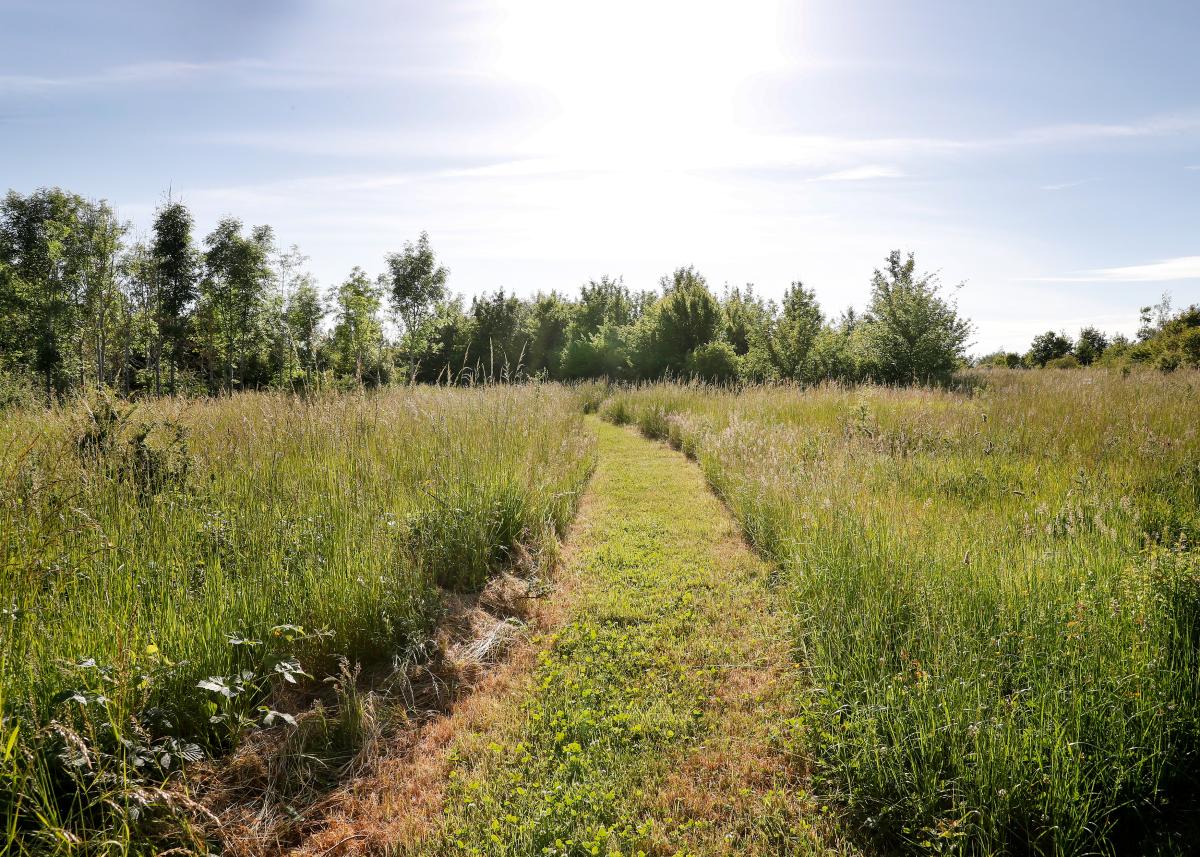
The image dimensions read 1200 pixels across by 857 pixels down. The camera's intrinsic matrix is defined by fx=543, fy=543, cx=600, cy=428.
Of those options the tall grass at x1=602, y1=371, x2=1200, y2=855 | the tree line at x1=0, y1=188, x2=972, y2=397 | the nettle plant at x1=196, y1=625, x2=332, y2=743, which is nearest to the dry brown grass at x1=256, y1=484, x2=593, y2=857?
the nettle plant at x1=196, y1=625, x2=332, y2=743

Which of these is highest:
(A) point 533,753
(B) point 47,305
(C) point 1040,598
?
(B) point 47,305

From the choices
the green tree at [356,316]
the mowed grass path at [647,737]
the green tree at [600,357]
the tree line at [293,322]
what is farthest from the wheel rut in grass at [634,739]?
the green tree at [356,316]

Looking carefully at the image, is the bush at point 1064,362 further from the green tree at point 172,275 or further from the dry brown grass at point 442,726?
the green tree at point 172,275

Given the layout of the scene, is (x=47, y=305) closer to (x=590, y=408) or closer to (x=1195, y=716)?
(x=590, y=408)

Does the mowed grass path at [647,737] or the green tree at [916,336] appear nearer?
the mowed grass path at [647,737]

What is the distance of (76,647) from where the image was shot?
2.70m

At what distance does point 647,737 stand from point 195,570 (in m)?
3.11

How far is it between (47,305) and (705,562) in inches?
1548

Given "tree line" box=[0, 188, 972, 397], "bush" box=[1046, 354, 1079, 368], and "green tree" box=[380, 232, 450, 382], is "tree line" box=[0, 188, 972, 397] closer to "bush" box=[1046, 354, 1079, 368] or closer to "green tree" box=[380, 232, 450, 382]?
"green tree" box=[380, 232, 450, 382]

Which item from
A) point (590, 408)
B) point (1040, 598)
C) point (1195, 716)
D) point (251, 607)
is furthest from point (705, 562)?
point (590, 408)

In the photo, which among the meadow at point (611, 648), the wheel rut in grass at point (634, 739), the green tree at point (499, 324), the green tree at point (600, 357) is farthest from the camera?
the green tree at point (499, 324)

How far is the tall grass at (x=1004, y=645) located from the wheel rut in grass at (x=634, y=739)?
32cm

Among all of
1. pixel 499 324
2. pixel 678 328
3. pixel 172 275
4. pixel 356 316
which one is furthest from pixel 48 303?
pixel 678 328

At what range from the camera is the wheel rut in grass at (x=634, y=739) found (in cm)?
263
